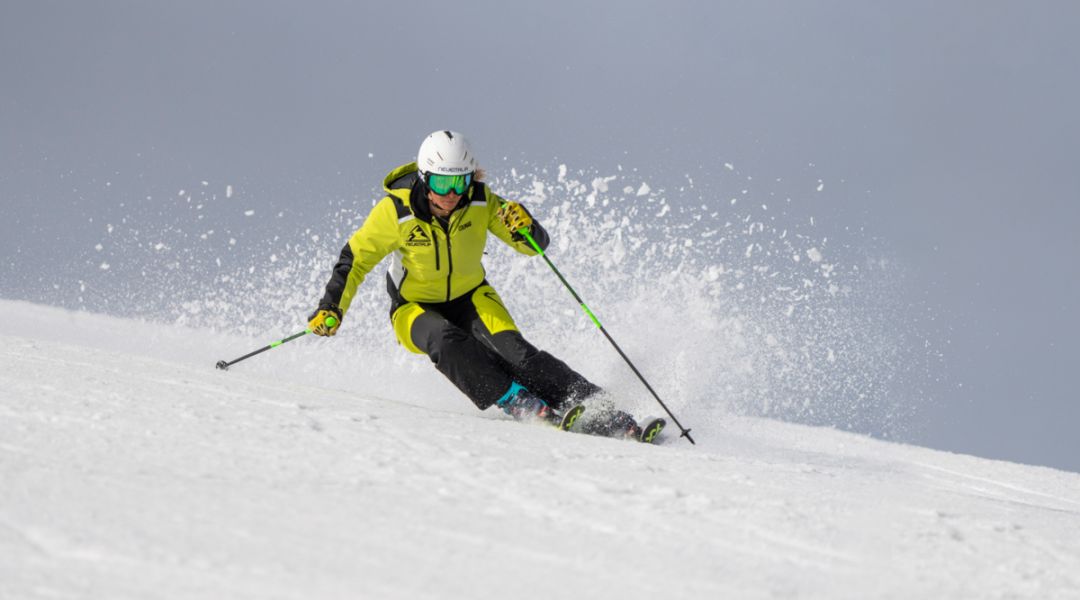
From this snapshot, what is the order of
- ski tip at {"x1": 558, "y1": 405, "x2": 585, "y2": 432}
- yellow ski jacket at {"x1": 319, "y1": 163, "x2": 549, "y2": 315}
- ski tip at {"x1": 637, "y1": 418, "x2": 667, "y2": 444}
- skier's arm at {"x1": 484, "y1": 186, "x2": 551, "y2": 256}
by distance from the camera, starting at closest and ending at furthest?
ski tip at {"x1": 558, "y1": 405, "x2": 585, "y2": 432} → ski tip at {"x1": 637, "y1": 418, "x2": 667, "y2": 444} → yellow ski jacket at {"x1": 319, "y1": 163, "x2": 549, "y2": 315} → skier's arm at {"x1": 484, "y1": 186, "x2": 551, "y2": 256}

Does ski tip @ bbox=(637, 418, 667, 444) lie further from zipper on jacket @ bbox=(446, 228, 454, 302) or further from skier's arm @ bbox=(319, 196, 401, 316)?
skier's arm @ bbox=(319, 196, 401, 316)

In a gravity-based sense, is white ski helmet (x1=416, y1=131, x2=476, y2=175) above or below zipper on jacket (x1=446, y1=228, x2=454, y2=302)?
above

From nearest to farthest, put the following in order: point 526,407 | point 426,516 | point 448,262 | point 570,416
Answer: point 426,516, point 570,416, point 526,407, point 448,262

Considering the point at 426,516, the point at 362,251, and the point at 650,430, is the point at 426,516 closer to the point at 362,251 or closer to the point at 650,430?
the point at 650,430

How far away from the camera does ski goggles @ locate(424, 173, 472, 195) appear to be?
5551mm

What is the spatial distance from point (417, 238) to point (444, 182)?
1.22 feet

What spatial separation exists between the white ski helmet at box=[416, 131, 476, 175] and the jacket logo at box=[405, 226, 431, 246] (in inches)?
13.0

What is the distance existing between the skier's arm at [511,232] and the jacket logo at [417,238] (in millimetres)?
458

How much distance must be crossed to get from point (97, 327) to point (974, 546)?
9.72m

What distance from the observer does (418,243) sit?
18.8 feet

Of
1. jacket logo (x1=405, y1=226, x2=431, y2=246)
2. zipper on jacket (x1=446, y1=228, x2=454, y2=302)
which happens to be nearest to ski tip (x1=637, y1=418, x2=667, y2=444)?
zipper on jacket (x1=446, y1=228, x2=454, y2=302)

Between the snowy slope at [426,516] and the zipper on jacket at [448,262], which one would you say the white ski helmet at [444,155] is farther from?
the snowy slope at [426,516]

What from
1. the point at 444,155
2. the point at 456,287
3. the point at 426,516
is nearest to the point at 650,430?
the point at 456,287

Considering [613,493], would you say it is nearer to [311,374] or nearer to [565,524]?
[565,524]
